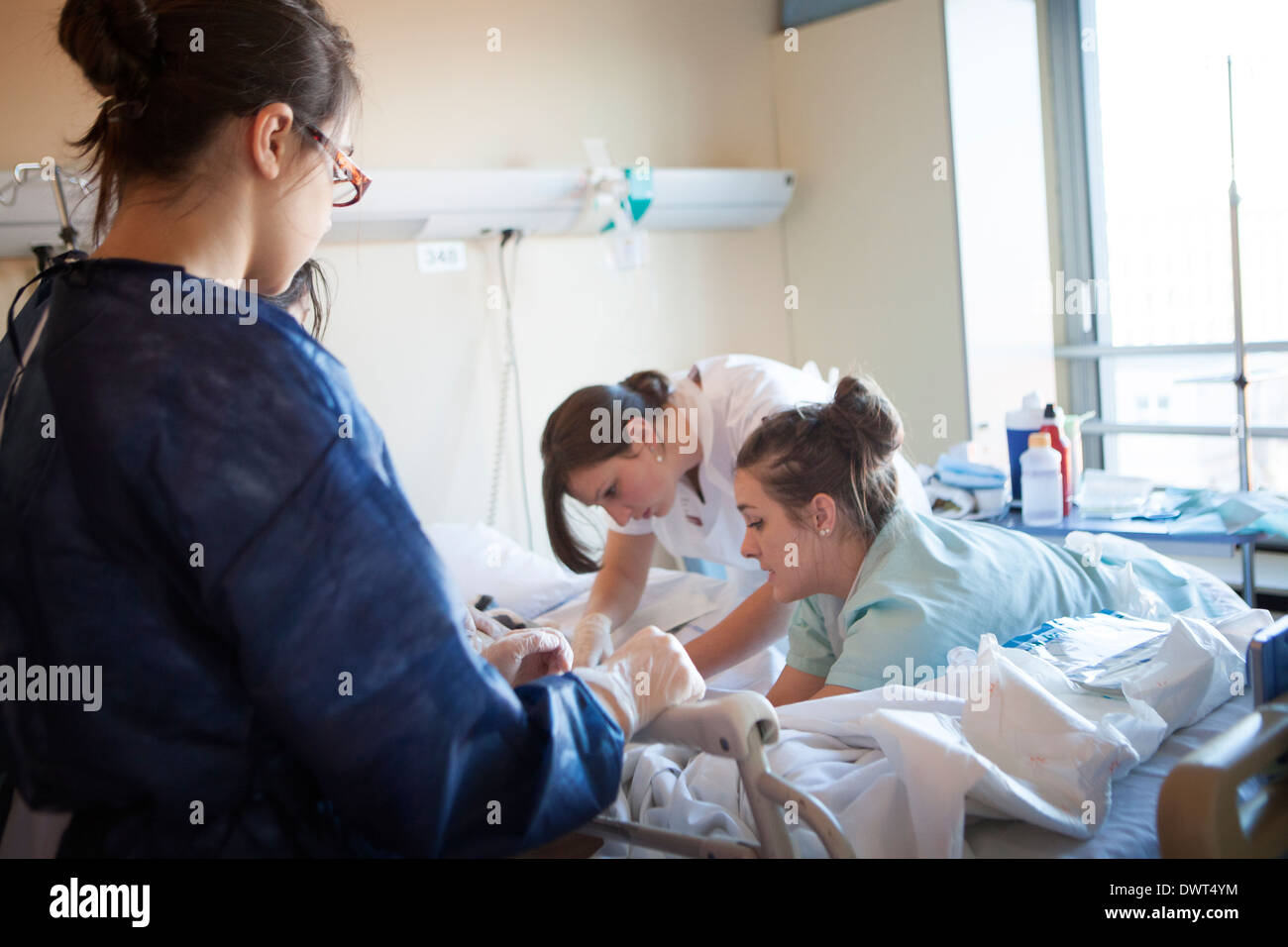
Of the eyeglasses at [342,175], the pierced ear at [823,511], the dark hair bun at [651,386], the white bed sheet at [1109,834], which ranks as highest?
the eyeglasses at [342,175]

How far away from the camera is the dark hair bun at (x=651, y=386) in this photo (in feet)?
8.44

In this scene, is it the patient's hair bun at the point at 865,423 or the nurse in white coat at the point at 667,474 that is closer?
the patient's hair bun at the point at 865,423

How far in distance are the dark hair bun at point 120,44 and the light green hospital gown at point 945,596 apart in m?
1.30

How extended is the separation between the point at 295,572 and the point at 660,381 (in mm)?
1710

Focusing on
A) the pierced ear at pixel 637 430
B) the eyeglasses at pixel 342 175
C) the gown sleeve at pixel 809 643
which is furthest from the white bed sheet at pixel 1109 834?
A: the pierced ear at pixel 637 430

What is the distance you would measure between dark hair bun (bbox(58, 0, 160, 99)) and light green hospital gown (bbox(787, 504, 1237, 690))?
1297 millimetres

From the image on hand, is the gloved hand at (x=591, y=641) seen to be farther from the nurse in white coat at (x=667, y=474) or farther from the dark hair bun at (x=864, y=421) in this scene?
the dark hair bun at (x=864, y=421)

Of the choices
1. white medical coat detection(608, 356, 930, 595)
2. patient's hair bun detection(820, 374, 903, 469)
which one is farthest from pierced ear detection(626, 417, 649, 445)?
patient's hair bun detection(820, 374, 903, 469)

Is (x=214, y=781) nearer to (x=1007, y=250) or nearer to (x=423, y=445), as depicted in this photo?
(x=423, y=445)

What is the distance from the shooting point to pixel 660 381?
2615 millimetres

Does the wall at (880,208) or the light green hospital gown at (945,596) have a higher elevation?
the wall at (880,208)

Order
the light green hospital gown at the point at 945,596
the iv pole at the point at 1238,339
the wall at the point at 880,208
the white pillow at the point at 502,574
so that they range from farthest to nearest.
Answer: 1. the wall at the point at 880,208
2. the white pillow at the point at 502,574
3. the iv pole at the point at 1238,339
4. the light green hospital gown at the point at 945,596

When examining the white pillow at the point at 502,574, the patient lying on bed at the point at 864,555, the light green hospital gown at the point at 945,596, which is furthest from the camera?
the white pillow at the point at 502,574
